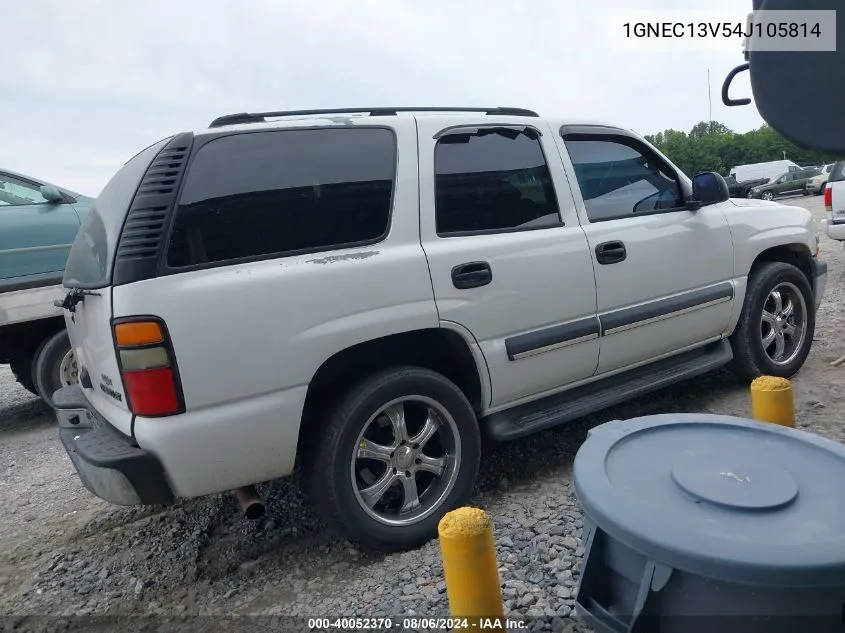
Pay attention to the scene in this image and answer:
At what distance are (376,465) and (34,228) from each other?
396 cm

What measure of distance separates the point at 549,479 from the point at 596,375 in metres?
0.62

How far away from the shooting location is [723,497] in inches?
56.0

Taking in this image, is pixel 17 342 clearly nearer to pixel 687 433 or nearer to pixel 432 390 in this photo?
pixel 432 390

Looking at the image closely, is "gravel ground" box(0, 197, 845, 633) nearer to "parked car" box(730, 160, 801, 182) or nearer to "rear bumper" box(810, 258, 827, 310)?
"rear bumper" box(810, 258, 827, 310)

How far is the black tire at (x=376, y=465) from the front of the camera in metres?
2.46

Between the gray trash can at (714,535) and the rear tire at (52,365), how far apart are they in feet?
15.5

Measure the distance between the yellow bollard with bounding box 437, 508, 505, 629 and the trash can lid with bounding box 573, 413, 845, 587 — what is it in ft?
1.05

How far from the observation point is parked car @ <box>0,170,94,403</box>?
15.7 ft

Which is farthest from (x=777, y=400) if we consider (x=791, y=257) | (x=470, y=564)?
(x=791, y=257)

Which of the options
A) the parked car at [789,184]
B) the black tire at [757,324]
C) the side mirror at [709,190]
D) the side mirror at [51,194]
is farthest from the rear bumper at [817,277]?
the parked car at [789,184]

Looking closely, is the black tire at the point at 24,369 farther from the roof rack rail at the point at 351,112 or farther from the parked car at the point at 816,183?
the parked car at the point at 816,183

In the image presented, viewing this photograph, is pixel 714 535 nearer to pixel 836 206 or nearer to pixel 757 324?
pixel 757 324

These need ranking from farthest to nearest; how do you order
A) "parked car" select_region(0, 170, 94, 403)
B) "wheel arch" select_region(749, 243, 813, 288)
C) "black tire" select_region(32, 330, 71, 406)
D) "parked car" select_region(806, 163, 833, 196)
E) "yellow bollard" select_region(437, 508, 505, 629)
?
"parked car" select_region(806, 163, 833, 196) < "black tire" select_region(32, 330, 71, 406) < "parked car" select_region(0, 170, 94, 403) < "wheel arch" select_region(749, 243, 813, 288) < "yellow bollard" select_region(437, 508, 505, 629)

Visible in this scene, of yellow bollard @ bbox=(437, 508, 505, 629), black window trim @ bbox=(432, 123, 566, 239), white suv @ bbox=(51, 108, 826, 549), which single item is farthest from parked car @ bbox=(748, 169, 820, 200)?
yellow bollard @ bbox=(437, 508, 505, 629)
